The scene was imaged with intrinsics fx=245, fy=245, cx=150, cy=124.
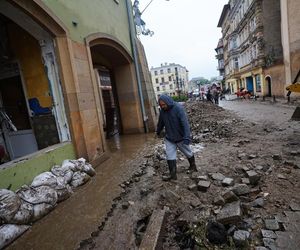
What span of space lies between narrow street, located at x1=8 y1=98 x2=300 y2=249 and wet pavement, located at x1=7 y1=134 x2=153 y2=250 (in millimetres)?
13

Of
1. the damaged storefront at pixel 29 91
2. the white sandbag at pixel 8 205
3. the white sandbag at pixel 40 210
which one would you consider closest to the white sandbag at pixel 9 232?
the white sandbag at pixel 8 205

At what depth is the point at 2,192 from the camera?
11.7 feet

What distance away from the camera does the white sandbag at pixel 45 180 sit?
4.24m

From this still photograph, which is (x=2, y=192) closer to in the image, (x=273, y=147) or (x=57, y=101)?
(x=57, y=101)

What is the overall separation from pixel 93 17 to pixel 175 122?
4.68 meters

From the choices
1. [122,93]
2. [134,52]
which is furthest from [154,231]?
[134,52]

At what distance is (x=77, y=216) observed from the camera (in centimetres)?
374

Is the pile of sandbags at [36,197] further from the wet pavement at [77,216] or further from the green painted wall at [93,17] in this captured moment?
the green painted wall at [93,17]

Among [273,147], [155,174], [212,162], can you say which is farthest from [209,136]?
[155,174]

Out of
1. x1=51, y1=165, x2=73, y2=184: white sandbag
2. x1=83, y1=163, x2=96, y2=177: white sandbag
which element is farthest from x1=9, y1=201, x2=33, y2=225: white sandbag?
x1=83, y1=163, x2=96, y2=177: white sandbag

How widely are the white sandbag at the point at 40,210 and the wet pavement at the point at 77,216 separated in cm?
7

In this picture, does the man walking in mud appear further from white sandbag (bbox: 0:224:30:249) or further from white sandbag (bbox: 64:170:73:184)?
white sandbag (bbox: 0:224:30:249)

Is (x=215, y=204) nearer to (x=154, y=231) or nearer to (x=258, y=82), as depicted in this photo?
(x=154, y=231)

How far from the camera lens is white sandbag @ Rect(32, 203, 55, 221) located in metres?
3.74
